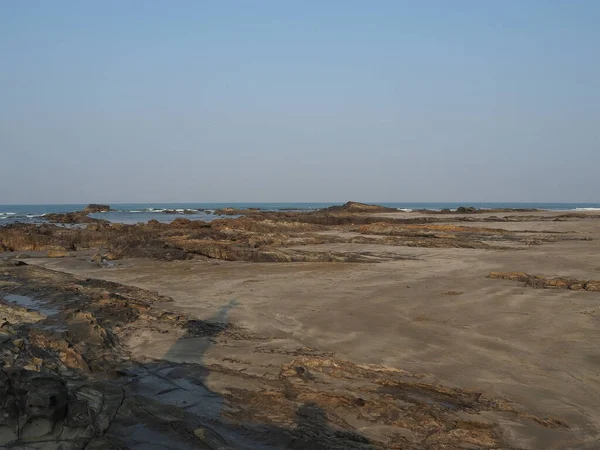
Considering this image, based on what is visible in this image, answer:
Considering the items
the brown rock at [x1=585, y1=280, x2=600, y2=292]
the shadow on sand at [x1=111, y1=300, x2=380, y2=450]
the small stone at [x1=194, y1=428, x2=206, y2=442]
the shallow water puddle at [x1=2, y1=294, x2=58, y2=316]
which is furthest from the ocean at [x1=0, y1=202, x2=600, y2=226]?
the small stone at [x1=194, y1=428, x2=206, y2=442]

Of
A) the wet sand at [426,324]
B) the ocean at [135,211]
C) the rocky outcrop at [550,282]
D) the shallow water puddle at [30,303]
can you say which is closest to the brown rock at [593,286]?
the rocky outcrop at [550,282]

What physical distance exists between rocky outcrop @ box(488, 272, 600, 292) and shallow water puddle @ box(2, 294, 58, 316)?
7.94m

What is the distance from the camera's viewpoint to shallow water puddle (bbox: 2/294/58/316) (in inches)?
291

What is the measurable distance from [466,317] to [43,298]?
6.65m

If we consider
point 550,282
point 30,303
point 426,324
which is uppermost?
point 550,282

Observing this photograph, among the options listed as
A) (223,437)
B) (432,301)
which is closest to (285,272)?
(432,301)

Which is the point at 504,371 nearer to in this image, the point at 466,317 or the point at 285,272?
the point at 466,317

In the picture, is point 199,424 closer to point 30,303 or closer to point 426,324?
point 426,324

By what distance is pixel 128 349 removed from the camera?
5637mm

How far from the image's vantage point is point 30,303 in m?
8.02

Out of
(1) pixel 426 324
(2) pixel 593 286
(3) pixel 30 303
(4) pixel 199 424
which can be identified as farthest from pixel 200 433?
(2) pixel 593 286

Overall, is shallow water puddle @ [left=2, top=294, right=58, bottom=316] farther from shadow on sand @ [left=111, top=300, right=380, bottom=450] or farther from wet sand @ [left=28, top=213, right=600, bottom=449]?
shadow on sand @ [left=111, top=300, right=380, bottom=450]

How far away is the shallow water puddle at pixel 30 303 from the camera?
24.3 ft

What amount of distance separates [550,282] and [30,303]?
885 cm
